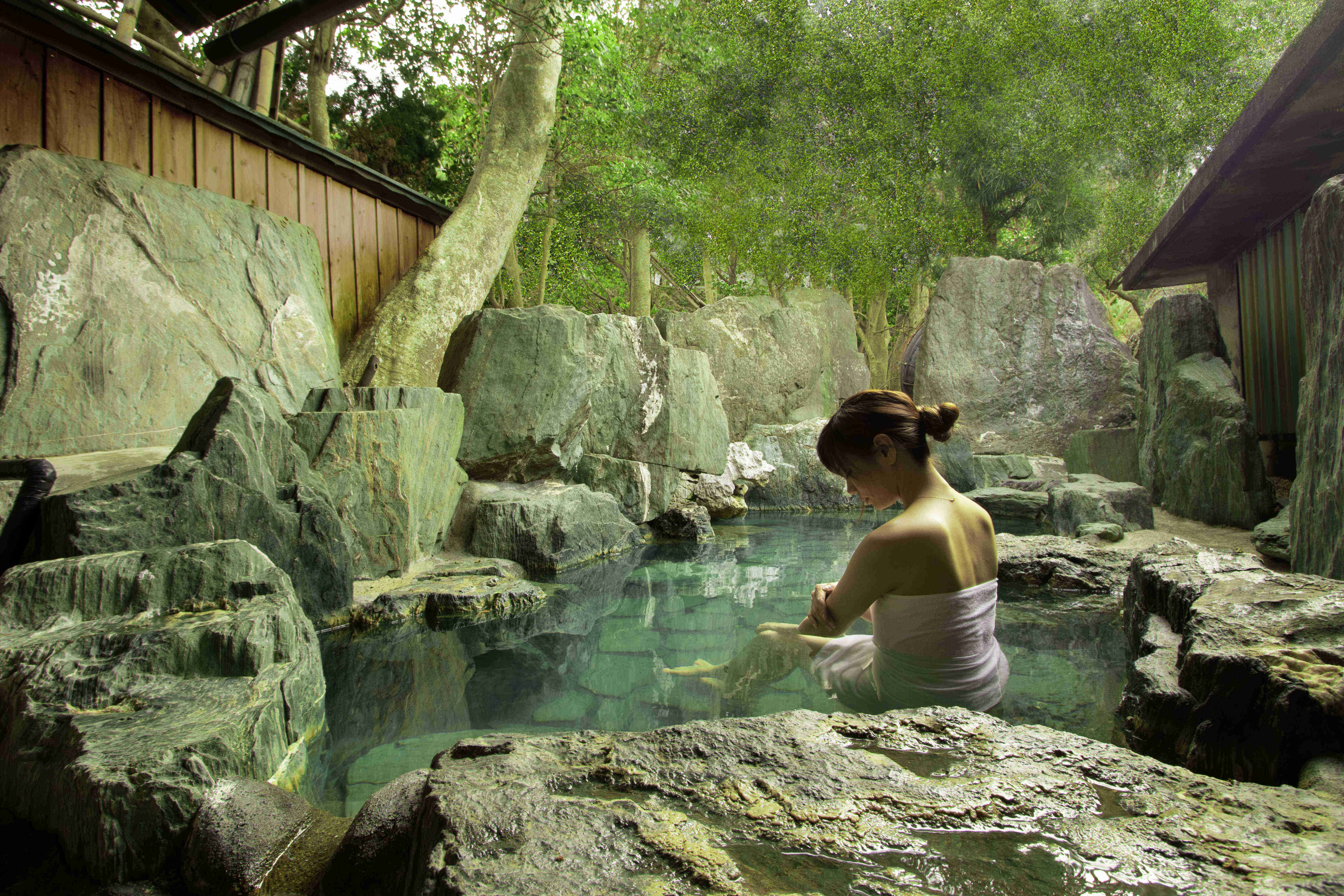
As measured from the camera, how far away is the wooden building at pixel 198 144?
4.51m

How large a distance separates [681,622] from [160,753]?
2678mm

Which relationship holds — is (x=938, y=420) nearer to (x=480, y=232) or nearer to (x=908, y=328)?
(x=480, y=232)

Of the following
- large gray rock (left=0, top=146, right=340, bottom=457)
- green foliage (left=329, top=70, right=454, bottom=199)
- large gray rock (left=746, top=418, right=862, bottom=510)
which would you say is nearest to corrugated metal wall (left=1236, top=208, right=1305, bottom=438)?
large gray rock (left=746, top=418, right=862, bottom=510)

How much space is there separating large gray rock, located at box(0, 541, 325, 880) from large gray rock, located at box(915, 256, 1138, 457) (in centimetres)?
1098

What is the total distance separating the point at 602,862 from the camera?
120 cm

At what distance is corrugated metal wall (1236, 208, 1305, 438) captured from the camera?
5477mm

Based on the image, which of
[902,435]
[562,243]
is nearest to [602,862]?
[902,435]

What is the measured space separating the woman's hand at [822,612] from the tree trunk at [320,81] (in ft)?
24.5

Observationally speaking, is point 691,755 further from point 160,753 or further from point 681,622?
point 681,622

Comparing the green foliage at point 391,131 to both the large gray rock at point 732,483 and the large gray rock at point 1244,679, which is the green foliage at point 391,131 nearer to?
the large gray rock at point 732,483

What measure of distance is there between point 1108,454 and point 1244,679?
7.39 m

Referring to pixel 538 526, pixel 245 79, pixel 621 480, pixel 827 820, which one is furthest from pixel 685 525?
pixel 245 79

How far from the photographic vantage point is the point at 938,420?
7.47 ft

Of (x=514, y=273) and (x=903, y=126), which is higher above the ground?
(x=903, y=126)
